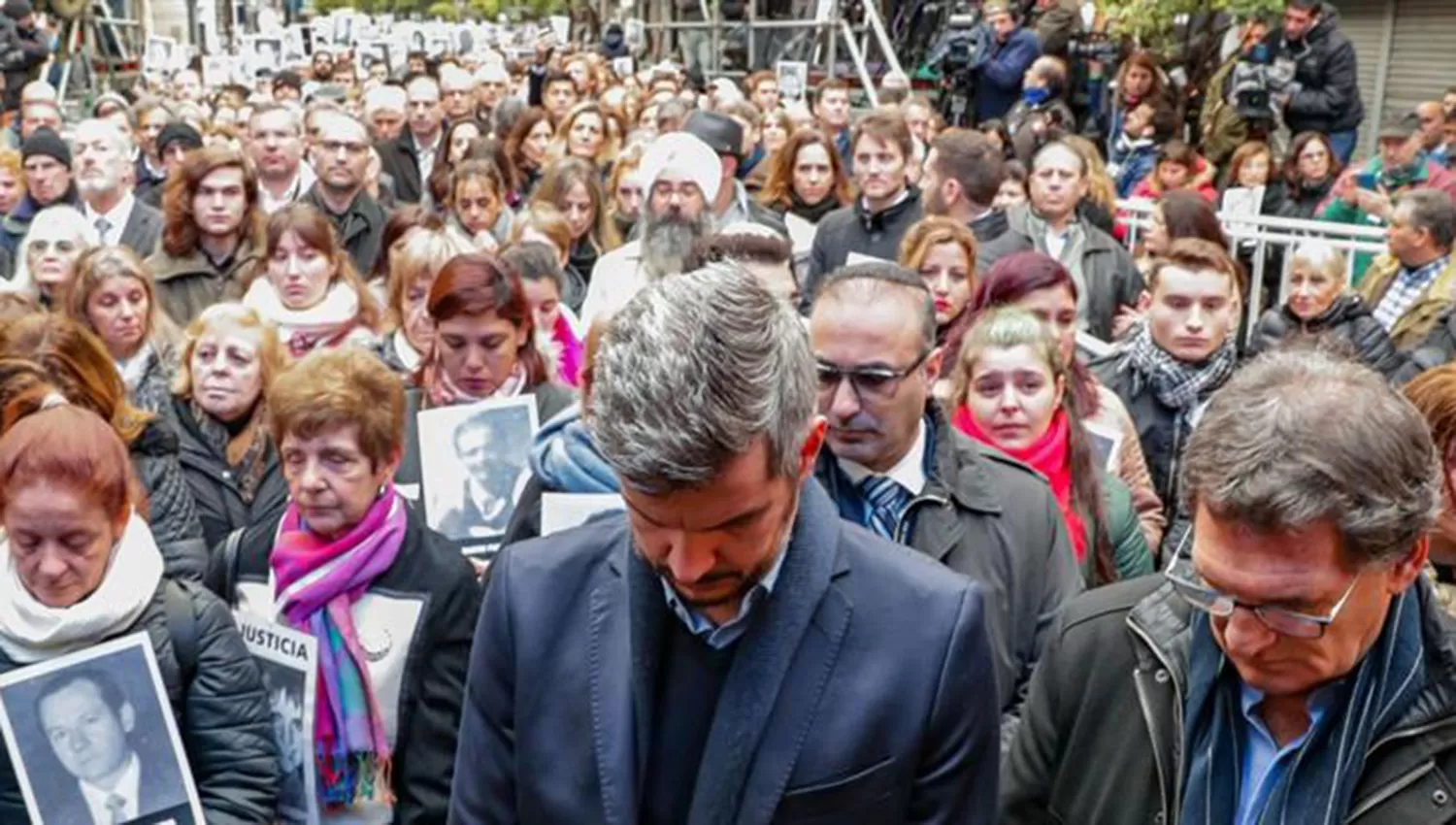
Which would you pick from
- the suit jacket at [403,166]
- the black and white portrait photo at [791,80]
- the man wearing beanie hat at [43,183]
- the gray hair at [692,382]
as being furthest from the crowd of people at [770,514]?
the black and white portrait photo at [791,80]

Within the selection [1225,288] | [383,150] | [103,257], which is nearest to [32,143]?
[383,150]

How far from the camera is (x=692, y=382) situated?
1.71 meters

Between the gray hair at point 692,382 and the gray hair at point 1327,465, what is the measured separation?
541 mm

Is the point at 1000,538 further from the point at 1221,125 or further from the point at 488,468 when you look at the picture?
the point at 1221,125

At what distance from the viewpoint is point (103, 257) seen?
520 centimetres

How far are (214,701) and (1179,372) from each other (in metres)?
3.23

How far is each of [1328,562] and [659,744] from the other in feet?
2.67

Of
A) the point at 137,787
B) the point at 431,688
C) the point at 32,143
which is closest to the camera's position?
the point at 137,787

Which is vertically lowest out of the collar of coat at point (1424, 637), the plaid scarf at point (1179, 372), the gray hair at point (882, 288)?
the plaid scarf at point (1179, 372)

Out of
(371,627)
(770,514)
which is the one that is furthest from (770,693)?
(371,627)

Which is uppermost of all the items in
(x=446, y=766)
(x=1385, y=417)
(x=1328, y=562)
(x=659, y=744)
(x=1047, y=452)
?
(x=1385, y=417)

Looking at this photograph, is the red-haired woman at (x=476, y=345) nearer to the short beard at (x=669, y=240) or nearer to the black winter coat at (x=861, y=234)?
the short beard at (x=669, y=240)

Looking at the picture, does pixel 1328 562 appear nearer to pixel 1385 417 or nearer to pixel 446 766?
pixel 1385 417

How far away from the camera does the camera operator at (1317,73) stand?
11562 millimetres
